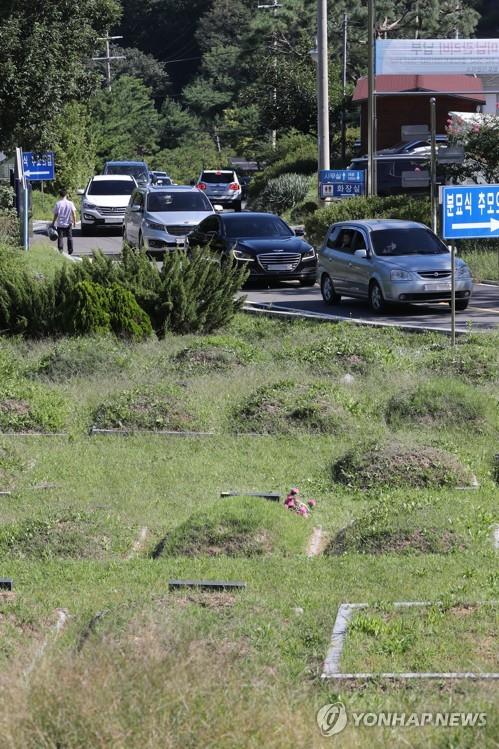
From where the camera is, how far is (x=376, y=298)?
22.0 metres

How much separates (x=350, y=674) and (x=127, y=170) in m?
50.1

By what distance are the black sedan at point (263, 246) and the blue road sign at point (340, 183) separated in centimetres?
549

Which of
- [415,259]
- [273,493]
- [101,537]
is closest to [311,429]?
[273,493]

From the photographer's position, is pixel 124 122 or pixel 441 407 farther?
pixel 124 122

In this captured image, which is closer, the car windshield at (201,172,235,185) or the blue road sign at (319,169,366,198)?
the blue road sign at (319,169,366,198)

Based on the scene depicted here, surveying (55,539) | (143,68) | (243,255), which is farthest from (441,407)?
(143,68)

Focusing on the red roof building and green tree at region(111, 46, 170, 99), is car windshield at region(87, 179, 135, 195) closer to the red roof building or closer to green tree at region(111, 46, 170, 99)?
the red roof building

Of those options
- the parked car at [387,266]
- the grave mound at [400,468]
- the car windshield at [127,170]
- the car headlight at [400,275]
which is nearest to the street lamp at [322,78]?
the parked car at [387,266]

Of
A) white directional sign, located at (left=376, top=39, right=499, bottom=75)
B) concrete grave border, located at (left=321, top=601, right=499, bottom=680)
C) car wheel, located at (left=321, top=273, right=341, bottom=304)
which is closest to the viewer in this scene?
concrete grave border, located at (left=321, top=601, right=499, bottom=680)

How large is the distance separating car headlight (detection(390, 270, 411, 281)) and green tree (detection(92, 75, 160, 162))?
2018 inches

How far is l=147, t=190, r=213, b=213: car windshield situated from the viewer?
33031 mm

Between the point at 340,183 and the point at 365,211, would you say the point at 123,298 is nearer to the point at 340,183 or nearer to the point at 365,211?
the point at 365,211

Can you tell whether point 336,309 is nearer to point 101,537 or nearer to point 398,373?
point 398,373

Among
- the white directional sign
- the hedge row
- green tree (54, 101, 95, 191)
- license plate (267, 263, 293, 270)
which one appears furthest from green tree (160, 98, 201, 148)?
the hedge row
